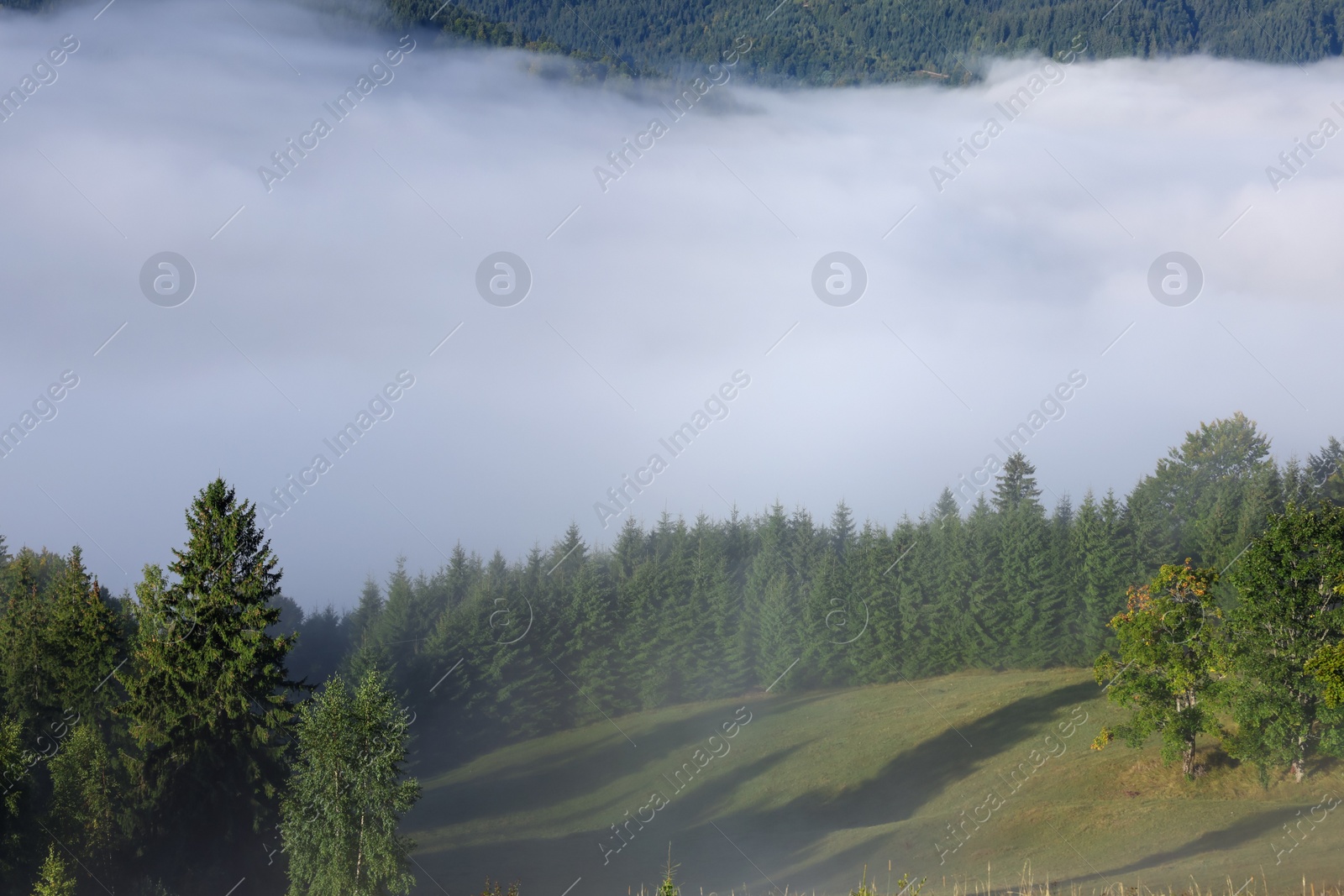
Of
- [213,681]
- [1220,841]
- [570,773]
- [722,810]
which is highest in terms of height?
[213,681]

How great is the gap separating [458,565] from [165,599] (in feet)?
238

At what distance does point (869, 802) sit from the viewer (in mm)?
60688

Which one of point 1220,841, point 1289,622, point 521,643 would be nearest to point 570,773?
point 521,643

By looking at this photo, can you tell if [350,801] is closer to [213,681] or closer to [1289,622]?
[213,681]

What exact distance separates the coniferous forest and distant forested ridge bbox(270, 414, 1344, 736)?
0.76 ft

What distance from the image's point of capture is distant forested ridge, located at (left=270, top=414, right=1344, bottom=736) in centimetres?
8169

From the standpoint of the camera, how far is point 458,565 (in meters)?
107

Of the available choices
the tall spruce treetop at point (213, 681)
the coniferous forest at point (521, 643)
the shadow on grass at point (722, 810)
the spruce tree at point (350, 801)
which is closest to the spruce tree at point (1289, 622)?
the coniferous forest at point (521, 643)

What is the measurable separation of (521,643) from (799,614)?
952 inches

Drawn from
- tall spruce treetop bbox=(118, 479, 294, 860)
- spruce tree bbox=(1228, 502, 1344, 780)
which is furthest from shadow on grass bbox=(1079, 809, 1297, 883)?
tall spruce treetop bbox=(118, 479, 294, 860)

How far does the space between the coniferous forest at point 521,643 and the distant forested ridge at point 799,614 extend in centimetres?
23

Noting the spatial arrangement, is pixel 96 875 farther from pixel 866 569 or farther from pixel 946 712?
pixel 866 569

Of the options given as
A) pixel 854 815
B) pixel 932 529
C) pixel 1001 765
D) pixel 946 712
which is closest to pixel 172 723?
pixel 854 815

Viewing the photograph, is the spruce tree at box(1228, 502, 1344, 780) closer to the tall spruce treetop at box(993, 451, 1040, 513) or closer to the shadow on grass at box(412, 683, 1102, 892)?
Answer: the shadow on grass at box(412, 683, 1102, 892)
